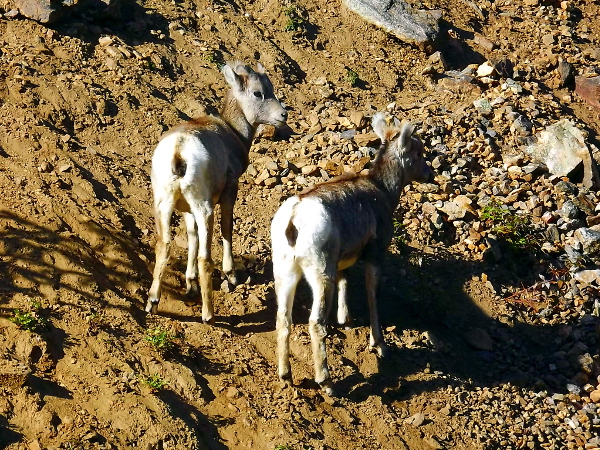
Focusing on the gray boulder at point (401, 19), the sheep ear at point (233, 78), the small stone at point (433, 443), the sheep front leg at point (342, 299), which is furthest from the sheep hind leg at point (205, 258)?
the gray boulder at point (401, 19)

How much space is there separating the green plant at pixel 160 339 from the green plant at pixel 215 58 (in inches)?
291

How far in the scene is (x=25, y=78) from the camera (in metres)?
14.0

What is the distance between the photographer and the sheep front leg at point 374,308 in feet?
35.1

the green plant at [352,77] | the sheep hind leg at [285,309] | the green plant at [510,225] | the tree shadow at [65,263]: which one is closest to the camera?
the sheep hind leg at [285,309]

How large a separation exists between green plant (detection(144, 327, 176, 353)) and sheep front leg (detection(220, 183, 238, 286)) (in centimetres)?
169

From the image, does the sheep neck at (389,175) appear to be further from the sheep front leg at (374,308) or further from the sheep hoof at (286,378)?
the sheep hoof at (286,378)

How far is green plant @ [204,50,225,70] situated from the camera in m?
16.3

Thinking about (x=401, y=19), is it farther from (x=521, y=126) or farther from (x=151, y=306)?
(x=151, y=306)

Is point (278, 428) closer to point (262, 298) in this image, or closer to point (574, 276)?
point (262, 298)

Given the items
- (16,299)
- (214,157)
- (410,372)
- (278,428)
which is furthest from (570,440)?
(16,299)

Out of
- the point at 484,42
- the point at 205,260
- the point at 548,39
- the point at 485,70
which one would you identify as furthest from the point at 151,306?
the point at 548,39

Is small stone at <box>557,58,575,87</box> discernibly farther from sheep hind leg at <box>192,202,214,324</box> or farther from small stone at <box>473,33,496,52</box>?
sheep hind leg at <box>192,202,214,324</box>

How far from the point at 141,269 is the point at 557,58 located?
38.0 feet

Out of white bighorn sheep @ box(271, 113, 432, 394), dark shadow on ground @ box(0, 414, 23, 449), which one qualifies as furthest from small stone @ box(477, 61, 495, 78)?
dark shadow on ground @ box(0, 414, 23, 449)
